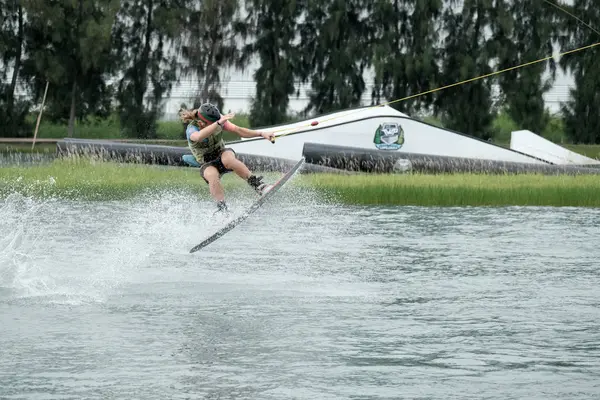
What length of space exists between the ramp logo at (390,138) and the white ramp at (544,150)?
12.5ft

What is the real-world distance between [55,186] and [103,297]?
47.6 ft

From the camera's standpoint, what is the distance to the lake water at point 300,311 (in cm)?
971

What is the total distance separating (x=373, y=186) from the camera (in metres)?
27.3

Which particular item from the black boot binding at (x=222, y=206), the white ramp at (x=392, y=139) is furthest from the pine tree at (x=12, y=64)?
the black boot binding at (x=222, y=206)

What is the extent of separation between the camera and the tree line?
5397 centimetres

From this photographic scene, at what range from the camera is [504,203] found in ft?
87.1

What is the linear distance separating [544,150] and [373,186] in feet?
39.5

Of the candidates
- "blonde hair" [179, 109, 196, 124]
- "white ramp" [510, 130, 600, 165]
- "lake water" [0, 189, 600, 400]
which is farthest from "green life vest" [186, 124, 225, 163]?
"white ramp" [510, 130, 600, 165]

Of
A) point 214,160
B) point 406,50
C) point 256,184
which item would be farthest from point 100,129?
point 256,184

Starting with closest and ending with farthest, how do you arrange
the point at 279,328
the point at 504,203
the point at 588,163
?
the point at 279,328
the point at 504,203
the point at 588,163

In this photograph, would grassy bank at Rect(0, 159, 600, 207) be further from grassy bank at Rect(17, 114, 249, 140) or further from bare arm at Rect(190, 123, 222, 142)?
grassy bank at Rect(17, 114, 249, 140)

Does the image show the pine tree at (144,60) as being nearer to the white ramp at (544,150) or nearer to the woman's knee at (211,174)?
the white ramp at (544,150)

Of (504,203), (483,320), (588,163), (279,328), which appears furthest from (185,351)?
(588,163)

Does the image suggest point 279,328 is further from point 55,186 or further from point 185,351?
point 55,186
